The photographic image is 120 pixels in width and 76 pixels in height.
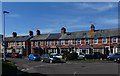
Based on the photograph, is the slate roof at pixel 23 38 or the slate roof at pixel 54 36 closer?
the slate roof at pixel 54 36

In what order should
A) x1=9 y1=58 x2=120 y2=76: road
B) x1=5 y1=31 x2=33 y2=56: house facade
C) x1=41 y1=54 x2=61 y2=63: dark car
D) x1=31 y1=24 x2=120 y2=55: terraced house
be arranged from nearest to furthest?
x1=9 y1=58 x2=120 y2=76: road
x1=41 y1=54 x2=61 y2=63: dark car
x1=31 y1=24 x2=120 y2=55: terraced house
x1=5 y1=31 x2=33 y2=56: house facade

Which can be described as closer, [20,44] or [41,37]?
[41,37]

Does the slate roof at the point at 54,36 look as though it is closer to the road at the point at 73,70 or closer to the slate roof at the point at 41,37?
the slate roof at the point at 41,37

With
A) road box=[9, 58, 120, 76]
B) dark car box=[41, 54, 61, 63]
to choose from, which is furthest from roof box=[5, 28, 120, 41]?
road box=[9, 58, 120, 76]

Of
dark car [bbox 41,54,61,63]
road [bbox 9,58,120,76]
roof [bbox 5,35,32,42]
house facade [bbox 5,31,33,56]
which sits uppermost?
roof [bbox 5,35,32,42]

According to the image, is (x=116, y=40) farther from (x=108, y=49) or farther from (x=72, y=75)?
(x=72, y=75)

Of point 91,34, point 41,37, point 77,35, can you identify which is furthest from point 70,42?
point 41,37

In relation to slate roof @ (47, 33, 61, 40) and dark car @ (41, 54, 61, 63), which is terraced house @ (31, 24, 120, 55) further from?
dark car @ (41, 54, 61, 63)

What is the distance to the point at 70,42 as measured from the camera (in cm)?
7094

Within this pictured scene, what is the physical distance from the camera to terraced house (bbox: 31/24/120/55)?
207 feet

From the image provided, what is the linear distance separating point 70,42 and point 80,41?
10.3 ft

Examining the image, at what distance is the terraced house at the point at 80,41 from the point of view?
207ft

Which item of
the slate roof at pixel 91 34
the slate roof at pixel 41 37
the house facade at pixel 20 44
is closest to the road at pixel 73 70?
the slate roof at pixel 91 34

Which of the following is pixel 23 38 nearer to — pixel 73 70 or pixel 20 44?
pixel 20 44
